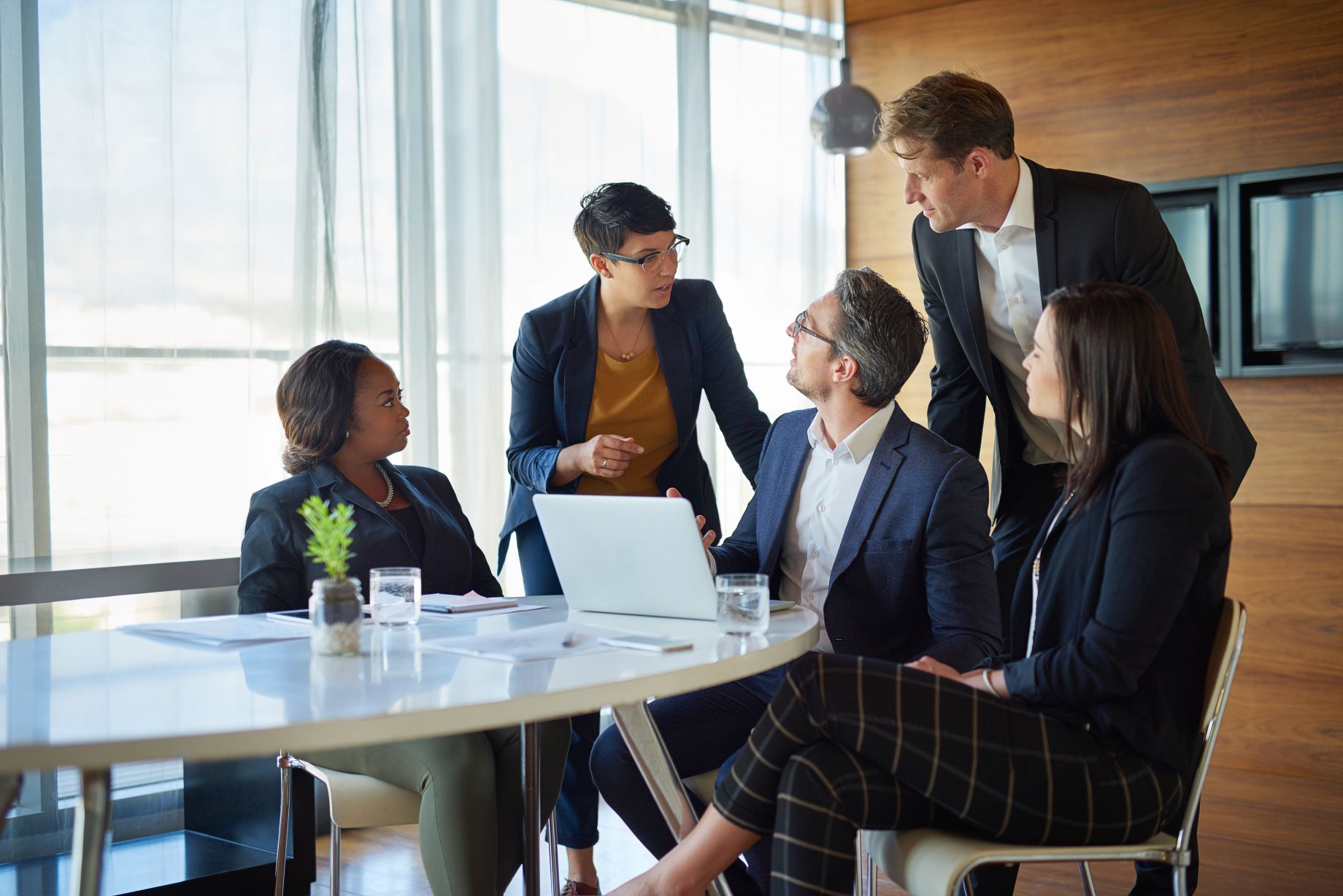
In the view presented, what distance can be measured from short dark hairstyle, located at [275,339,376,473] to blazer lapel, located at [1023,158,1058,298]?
4.61 ft

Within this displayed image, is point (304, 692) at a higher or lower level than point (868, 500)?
lower

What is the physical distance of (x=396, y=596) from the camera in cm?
189

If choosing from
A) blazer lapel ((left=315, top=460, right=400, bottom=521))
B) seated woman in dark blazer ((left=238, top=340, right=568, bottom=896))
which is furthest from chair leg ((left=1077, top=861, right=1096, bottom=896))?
blazer lapel ((left=315, top=460, right=400, bottom=521))

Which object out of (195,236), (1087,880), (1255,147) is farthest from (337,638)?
(1255,147)

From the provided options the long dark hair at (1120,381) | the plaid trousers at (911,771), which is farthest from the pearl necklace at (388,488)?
the long dark hair at (1120,381)

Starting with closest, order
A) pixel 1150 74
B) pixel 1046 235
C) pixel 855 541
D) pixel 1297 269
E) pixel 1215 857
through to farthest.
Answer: pixel 855 541 < pixel 1046 235 < pixel 1215 857 < pixel 1297 269 < pixel 1150 74

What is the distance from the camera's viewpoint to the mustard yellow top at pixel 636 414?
2.92 metres

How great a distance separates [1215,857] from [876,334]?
76.4 inches

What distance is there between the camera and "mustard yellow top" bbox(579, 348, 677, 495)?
292 centimetres

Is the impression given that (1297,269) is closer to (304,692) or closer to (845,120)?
(845,120)

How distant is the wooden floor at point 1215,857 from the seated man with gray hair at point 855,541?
100 centimetres

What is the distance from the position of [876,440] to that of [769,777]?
800mm

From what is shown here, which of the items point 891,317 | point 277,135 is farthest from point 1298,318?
point 277,135

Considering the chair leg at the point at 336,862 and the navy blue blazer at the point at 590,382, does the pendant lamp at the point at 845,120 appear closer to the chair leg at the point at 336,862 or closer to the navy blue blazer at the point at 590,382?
the navy blue blazer at the point at 590,382
